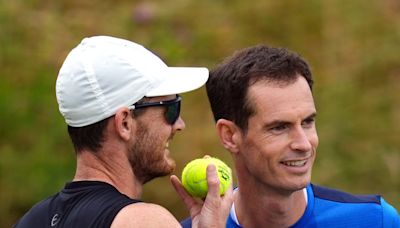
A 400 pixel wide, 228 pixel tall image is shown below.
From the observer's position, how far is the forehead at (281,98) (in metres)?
4.76

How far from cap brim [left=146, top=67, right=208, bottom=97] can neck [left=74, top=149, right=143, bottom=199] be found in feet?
0.91

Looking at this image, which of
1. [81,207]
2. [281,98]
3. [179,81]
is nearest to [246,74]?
[281,98]

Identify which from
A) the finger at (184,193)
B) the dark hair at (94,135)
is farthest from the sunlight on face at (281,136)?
the dark hair at (94,135)

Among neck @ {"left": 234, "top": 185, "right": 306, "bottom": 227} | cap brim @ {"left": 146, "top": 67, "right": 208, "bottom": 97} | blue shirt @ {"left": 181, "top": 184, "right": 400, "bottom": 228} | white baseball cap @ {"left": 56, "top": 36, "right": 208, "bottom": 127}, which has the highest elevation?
white baseball cap @ {"left": 56, "top": 36, "right": 208, "bottom": 127}

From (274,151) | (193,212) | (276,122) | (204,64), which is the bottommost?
(204,64)

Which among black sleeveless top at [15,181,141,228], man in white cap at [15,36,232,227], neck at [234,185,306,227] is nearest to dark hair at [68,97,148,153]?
man in white cap at [15,36,232,227]

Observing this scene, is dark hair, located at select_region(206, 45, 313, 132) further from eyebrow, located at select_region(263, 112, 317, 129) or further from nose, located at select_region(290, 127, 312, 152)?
nose, located at select_region(290, 127, 312, 152)

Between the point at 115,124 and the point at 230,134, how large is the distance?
101cm

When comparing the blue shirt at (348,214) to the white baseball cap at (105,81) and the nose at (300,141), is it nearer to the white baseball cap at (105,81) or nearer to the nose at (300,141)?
the nose at (300,141)

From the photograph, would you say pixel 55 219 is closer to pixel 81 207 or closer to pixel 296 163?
pixel 81 207

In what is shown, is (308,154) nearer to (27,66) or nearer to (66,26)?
(27,66)

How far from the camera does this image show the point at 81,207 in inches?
156

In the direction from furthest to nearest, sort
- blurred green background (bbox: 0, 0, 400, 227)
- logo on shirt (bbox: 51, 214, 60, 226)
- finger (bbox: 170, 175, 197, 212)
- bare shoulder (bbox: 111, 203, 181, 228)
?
blurred green background (bbox: 0, 0, 400, 227), finger (bbox: 170, 175, 197, 212), logo on shirt (bbox: 51, 214, 60, 226), bare shoulder (bbox: 111, 203, 181, 228)

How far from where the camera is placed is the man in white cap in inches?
162
